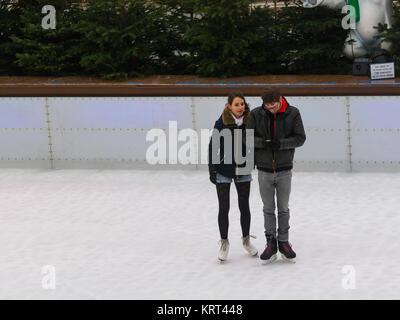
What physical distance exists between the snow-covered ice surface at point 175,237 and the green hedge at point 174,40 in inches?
90.7

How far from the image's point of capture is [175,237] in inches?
422

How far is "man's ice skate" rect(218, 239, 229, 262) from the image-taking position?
9.66 m

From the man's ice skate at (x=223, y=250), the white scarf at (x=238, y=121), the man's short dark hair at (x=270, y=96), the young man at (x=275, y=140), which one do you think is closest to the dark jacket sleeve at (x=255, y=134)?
the young man at (x=275, y=140)

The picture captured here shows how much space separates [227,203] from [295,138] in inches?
36.7

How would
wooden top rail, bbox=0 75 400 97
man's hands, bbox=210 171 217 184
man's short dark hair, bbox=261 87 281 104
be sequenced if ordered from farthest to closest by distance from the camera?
wooden top rail, bbox=0 75 400 97, man's hands, bbox=210 171 217 184, man's short dark hair, bbox=261 87 281 104

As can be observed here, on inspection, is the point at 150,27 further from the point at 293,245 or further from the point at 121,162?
the point at 293,245

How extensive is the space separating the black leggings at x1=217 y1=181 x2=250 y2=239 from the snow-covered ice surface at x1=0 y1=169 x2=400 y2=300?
33 centimetres

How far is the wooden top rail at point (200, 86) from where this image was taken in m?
13.3

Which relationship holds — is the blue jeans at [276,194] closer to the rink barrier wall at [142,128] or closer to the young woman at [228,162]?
the young woman at [228,162]

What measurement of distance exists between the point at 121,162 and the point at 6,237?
11.2 feet

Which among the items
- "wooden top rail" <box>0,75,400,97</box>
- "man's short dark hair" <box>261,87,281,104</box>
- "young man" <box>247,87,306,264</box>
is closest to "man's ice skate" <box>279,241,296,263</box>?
"young man" <box>247,87,306,264</box>

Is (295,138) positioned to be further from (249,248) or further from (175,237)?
(175,237)
